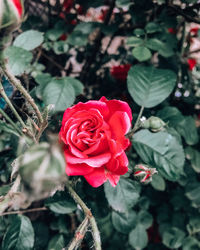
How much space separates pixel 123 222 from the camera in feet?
3.09

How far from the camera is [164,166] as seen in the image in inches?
28.0

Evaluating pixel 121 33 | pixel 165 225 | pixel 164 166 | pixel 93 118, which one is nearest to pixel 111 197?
pixel 164 166

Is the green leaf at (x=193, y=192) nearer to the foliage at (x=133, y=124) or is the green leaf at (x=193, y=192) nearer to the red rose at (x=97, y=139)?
the foliage at (x=133, y=124)

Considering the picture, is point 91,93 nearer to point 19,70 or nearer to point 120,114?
point 19,70

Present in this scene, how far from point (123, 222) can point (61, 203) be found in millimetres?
306

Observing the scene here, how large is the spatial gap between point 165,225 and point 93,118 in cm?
84

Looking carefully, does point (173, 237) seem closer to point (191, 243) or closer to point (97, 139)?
point (191, 243)

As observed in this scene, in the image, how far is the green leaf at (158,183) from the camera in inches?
38.3

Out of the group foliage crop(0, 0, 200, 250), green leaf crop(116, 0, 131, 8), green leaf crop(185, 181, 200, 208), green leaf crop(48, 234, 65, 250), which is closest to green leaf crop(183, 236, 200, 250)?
foliage crop(0, 0, 200, 250)

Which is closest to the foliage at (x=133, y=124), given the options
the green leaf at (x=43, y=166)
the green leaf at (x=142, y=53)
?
the green leaf at (x=142, y=53)

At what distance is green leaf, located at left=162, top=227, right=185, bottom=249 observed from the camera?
106cm

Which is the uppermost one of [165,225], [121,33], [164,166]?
[121,33]

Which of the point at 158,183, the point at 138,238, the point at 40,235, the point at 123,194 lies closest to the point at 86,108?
the point at 123,194

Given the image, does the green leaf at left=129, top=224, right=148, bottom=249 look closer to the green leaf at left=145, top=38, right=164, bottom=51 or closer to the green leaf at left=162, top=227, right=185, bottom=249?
the green leaf at left=162, top=227, right=185, bottom=249
